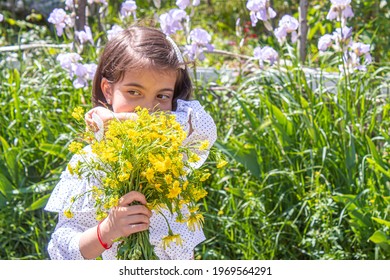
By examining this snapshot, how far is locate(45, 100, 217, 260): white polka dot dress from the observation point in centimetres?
232

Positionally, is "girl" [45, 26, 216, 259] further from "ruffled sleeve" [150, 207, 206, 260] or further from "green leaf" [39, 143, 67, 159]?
"green leaf" [39, 143, 67, 159]

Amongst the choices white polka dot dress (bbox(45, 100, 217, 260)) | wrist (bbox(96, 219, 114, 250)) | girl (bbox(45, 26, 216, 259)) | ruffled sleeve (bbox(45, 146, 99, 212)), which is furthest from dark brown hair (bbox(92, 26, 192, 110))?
wrist (bbox(96, 219, 114, 250))

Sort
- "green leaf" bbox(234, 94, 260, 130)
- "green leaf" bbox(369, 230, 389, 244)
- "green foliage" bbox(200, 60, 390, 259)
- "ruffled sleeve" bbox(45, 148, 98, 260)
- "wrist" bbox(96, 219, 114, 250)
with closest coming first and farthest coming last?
"wrist" bbox(96, 219, 114, 250)
"ruffled sleeve" bbox(45, 148, 98, 260)
"green leaf" bbox(369, 230, 389, 244)
"green foliage" bbox(200, 60, 390, 259)
"green leaf" bbox(234, 94, 260, 130)

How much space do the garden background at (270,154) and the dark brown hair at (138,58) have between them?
0.84 meters

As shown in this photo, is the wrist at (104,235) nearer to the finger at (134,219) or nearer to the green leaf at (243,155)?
the finger at (134,219)

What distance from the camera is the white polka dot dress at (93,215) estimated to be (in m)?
2.32

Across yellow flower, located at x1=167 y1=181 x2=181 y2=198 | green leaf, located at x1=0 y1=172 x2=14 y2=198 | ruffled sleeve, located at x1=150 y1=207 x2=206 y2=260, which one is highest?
yellow flower, located at x1=167 y1=181 x2=181 y2=198

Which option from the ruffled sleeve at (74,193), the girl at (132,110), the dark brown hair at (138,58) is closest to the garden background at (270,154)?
the dark brown hair at (138,58)

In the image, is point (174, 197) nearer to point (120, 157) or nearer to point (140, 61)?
point (120, 157)

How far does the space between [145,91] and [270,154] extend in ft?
4.72

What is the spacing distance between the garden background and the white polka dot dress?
39.0 inches

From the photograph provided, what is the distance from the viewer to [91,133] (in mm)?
2139

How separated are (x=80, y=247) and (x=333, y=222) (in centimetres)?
152

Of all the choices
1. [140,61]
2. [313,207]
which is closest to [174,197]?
[140,61]
